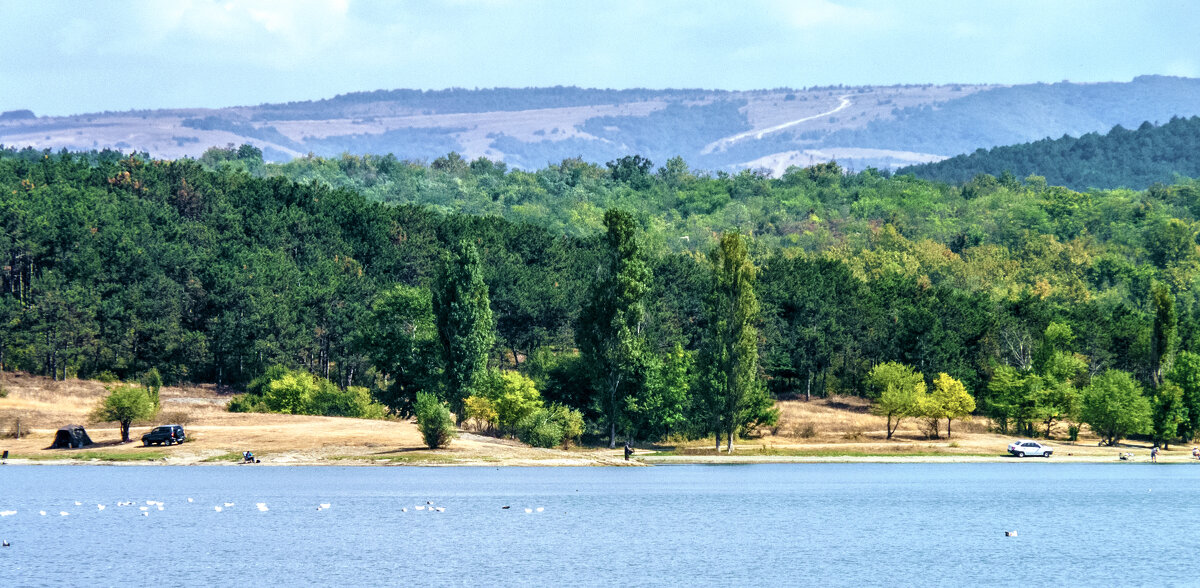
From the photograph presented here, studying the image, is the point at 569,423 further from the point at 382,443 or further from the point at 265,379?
the point at 265,379

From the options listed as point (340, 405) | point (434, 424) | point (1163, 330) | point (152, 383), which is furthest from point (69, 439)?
point (1163, 330)

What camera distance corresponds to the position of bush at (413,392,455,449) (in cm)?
9225

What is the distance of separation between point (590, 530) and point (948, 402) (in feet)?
212

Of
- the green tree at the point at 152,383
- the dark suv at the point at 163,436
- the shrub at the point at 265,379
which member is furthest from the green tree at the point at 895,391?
the green tree at the point at 152,383

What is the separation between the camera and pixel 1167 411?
114938 mm

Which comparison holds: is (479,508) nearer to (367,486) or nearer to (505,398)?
(367,486)

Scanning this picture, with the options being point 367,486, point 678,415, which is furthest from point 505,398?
point 367,486

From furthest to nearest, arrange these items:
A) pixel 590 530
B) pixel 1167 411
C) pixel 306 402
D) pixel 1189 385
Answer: pixel 1189 385 < pixel 1167 411 < pixel 306 402 < pixel 590 530

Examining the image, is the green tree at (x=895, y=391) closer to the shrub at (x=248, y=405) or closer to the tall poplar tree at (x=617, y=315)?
the tall poplar tree at (x=617, y=315)

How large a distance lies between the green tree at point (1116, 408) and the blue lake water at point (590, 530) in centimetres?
2110

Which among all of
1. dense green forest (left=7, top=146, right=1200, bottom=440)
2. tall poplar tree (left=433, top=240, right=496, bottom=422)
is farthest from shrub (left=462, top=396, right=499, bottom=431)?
dense green forest (left=7, top=146, right=1200, bottom=440)

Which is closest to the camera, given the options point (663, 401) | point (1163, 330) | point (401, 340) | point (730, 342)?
point (730, 342)

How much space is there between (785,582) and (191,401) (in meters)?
82.3

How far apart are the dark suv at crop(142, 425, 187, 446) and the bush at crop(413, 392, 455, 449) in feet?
57.6
